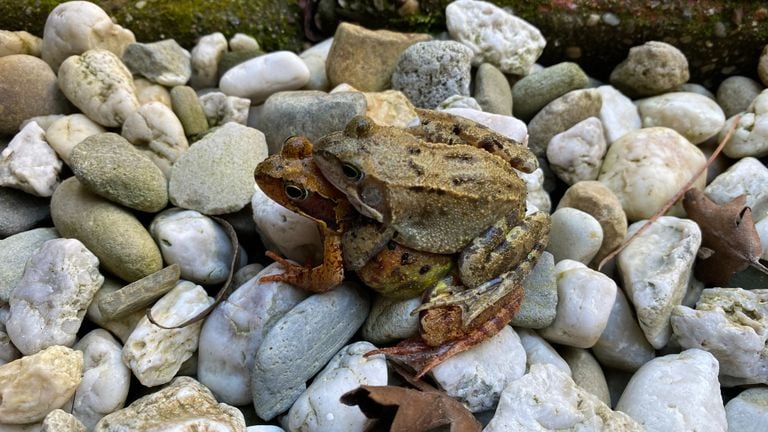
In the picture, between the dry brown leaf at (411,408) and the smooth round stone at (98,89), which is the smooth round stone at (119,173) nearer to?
the smooth round stone at (98,89)

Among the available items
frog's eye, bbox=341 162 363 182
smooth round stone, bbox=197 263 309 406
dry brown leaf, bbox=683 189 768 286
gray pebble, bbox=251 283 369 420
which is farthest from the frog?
dry brown leaf, bbox=683 189 768 286

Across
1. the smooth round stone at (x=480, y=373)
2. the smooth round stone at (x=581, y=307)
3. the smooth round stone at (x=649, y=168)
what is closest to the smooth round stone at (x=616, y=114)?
the smooth round stone at (x=649, y=168)

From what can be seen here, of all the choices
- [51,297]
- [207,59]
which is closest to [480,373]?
[51,297]

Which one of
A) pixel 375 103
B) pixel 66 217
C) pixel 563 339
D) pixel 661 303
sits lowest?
pixel 563 339

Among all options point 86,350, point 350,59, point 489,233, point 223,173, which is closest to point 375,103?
point 350,59

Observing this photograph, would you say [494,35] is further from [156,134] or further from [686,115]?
[156,134]

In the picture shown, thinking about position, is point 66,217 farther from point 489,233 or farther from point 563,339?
point 563,339

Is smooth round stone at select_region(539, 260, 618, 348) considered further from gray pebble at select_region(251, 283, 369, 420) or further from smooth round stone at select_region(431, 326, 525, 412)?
gray pebble at select_region(251, 283, 369, 420)
